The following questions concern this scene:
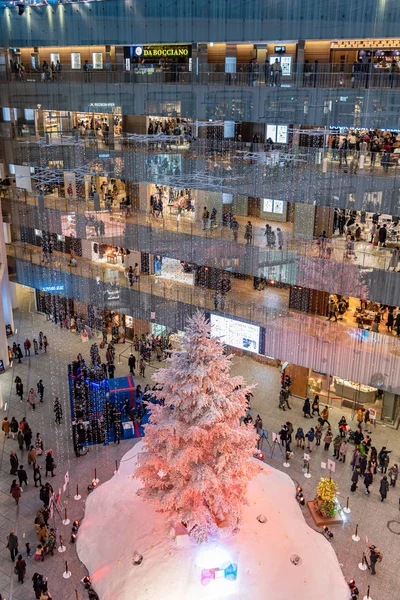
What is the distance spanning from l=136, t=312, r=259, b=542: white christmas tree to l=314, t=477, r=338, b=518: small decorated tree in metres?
3.15

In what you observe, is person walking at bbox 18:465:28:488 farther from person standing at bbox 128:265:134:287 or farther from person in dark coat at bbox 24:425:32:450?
person standing at bbox 128:265:134:287

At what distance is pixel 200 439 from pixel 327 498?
5135 mm

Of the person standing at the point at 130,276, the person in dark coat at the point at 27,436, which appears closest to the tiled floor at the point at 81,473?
the person in dark coat at the point at 27,436

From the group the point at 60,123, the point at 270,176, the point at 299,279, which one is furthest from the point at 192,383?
the point at 60,123

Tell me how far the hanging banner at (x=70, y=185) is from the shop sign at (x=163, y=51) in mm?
6132

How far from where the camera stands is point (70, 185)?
28.4 m

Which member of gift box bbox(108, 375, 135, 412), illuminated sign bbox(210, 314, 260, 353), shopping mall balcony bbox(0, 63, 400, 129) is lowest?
gift box bbox(108, 375, 135, 412)

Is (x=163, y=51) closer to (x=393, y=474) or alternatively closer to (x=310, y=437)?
(x=310, y=437)

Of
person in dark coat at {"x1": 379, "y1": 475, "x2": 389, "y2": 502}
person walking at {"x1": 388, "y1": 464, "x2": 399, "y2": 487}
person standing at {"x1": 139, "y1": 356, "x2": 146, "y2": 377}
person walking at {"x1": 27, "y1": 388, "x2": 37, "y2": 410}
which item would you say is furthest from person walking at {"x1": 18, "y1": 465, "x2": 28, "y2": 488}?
person walking at {"x1": 388, "y1": 464, "x2": 399, "y2": 487}

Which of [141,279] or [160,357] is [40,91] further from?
[160,357]

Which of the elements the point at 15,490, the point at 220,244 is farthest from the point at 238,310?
the point at 15,490

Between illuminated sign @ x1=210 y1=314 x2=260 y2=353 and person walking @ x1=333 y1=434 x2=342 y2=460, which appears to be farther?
illuminated sign @ x1=210 y1=314 x2=260 y2=353

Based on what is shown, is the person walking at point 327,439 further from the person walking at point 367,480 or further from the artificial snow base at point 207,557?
the artificial snow base at point 207,557

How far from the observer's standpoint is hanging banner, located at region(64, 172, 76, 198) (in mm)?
28248
